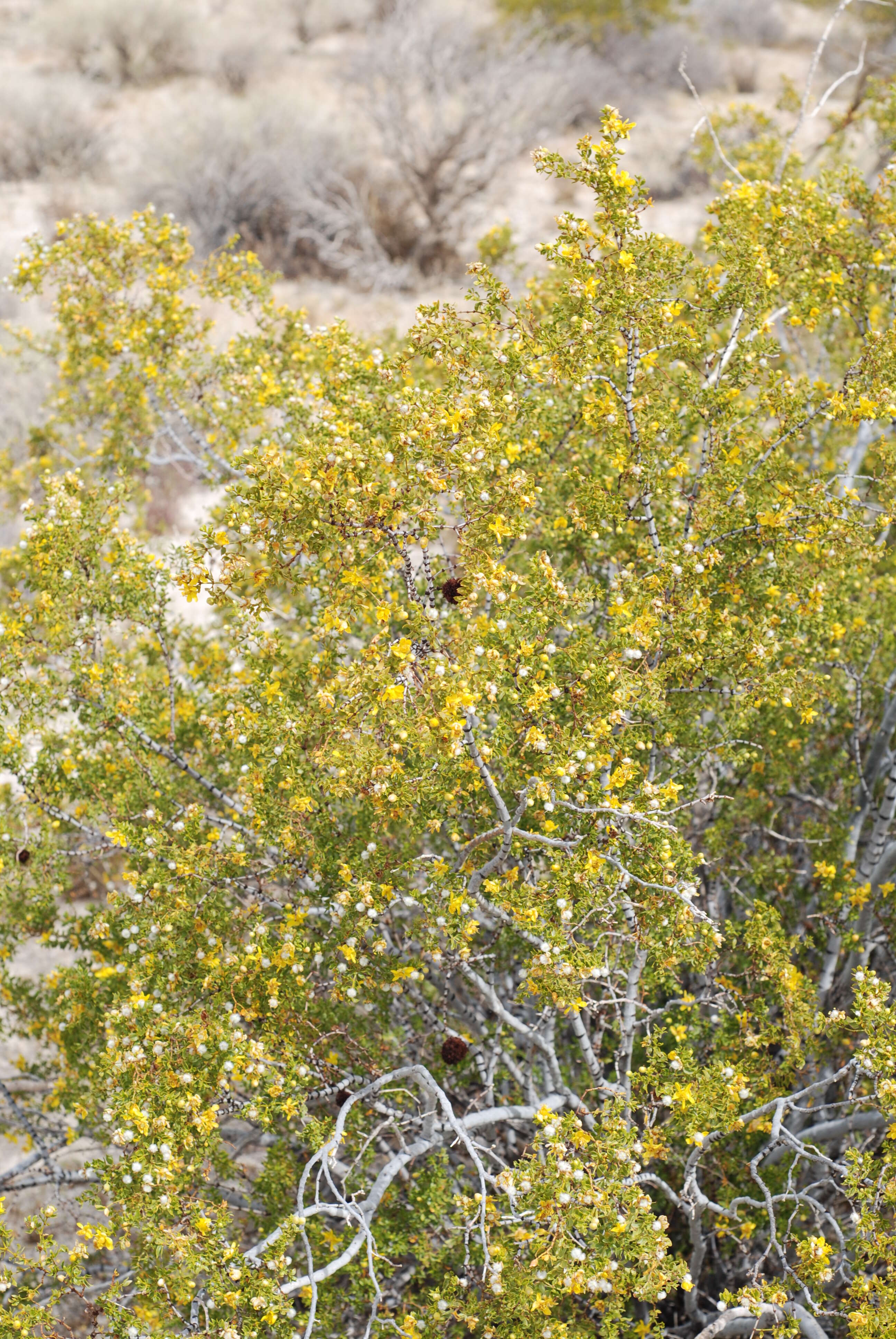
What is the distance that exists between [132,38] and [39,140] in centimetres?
402

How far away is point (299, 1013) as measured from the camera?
3326mm

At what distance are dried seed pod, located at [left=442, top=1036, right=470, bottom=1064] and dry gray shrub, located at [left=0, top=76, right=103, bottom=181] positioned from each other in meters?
14.6

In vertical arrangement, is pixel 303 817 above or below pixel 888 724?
above

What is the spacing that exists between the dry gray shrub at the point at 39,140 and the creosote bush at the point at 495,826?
11995 millimetres

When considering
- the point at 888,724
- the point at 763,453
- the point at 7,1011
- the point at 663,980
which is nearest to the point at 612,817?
the point at 663,980

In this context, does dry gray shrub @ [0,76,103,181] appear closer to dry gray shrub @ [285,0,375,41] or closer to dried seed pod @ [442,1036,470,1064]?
dry gray shrub @ [285,0,375,41]

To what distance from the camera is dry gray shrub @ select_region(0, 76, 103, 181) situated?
14672mm

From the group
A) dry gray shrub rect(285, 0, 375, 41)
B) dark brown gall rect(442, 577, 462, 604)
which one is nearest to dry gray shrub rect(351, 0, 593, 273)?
dry gray shrub rect(285, 0, 375, 41)

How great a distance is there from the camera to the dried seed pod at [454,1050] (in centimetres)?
364

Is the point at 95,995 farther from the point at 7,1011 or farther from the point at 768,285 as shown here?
the point at 768,285

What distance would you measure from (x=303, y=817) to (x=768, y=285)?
2.34 metres

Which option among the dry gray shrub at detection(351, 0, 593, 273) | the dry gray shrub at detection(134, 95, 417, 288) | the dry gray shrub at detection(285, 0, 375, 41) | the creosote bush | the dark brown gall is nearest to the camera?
the creosote bush

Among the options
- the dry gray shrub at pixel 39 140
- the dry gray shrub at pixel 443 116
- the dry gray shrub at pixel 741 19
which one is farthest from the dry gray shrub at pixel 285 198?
the dry gray shrub at pixel 741 19

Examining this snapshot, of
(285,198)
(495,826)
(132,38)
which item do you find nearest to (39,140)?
(132,38)
